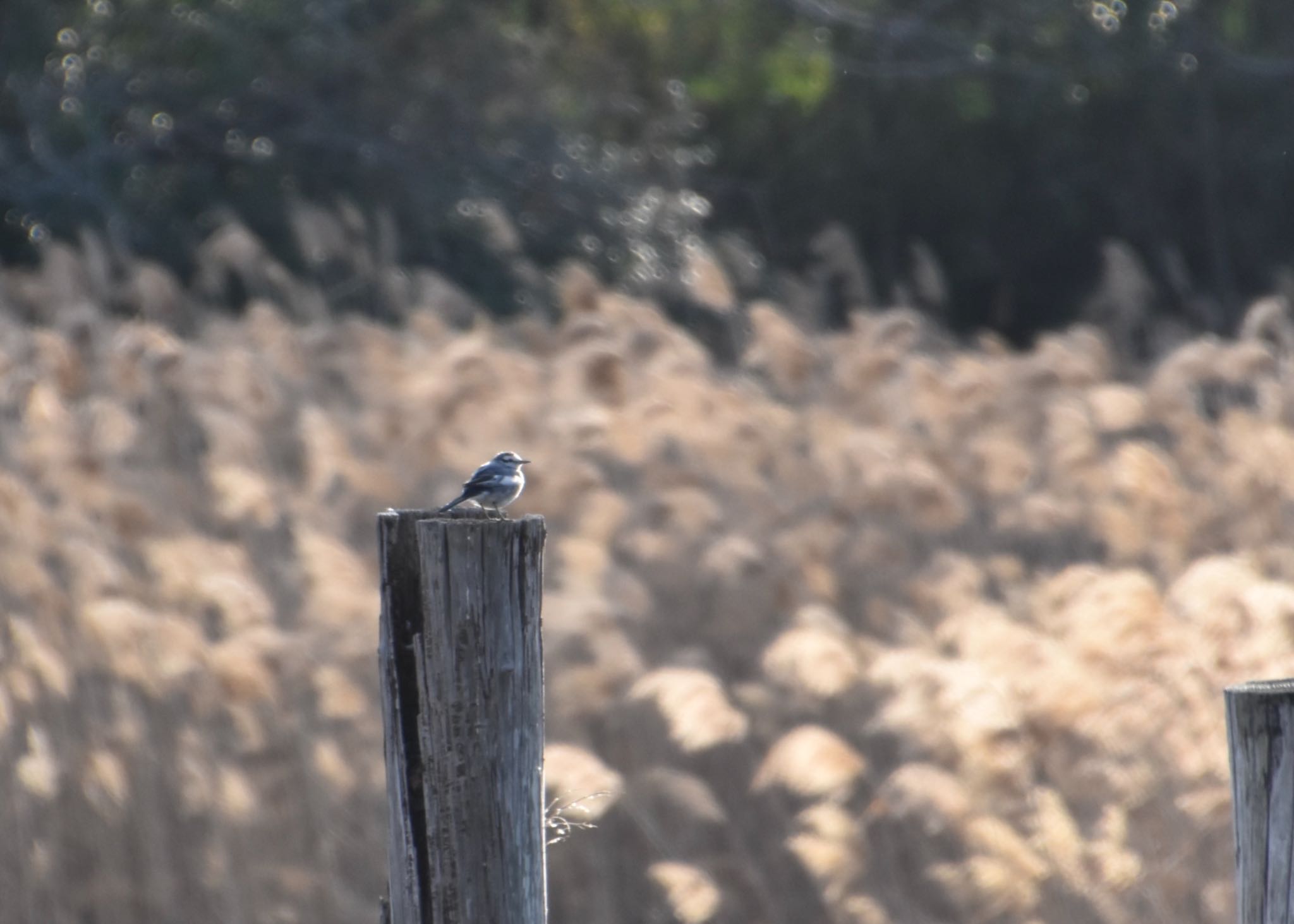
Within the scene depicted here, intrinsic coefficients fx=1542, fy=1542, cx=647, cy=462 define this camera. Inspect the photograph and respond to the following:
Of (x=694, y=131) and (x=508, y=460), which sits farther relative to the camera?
(x=694, y=131)

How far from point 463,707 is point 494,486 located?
1285 mm

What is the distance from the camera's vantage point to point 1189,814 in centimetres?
421

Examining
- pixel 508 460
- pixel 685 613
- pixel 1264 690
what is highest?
pixel 508 460

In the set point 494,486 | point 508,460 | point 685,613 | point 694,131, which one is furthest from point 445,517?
point 694,131

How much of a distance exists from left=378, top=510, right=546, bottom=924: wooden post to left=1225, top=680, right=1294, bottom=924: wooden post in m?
0.89

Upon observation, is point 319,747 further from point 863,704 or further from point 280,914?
point 863,704

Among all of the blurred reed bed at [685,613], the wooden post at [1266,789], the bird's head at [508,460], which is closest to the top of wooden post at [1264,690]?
the wooden post at [1266,789]

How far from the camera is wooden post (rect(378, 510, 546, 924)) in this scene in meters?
2.00

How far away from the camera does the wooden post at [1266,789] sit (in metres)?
1.79

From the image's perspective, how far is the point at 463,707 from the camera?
2.01 m

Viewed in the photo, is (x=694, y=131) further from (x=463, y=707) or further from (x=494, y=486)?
(x=463, y=707)

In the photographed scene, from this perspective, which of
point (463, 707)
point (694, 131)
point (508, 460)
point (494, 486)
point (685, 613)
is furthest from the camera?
point (694, 131)

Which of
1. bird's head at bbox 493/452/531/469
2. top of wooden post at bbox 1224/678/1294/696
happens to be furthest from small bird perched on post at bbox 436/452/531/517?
top of wooden post at bbox 1224/678/1294/696

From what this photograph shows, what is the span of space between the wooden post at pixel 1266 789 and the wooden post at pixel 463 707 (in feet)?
2.91
